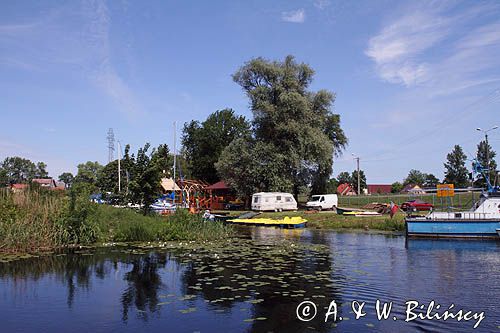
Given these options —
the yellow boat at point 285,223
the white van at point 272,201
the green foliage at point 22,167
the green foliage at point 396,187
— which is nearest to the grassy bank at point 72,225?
the yellow boat at point 285,223

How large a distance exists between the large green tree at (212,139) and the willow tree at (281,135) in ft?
72.8

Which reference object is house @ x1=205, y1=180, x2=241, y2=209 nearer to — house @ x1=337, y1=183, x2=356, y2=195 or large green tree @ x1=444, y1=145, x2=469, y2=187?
large green tree @ x1=444, y1=145, x2=469, y2=187

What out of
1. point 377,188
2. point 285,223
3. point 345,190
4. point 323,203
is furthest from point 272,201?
point 377,188

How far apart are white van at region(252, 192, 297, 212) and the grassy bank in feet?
68.3

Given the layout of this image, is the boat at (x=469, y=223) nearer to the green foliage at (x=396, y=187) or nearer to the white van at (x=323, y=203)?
the white van at (x=323, y=203)

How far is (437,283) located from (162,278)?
8939 mm

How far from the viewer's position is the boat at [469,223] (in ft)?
84.6

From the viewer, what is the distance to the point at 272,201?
47781mm

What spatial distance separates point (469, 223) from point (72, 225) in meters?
23.7

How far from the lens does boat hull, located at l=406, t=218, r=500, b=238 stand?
2572 cm

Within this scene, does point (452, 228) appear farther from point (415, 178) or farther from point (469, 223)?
point (415, 178)

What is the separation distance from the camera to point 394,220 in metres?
32.4

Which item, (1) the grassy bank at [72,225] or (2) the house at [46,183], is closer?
(1) the grassy bank at [72,225]

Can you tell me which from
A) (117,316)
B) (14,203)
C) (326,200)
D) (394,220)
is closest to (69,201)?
(14,203)
